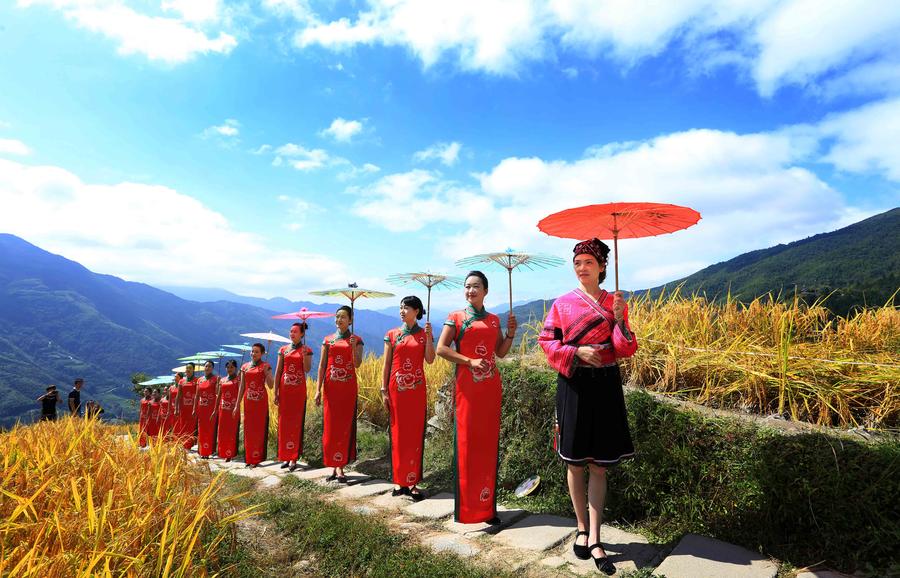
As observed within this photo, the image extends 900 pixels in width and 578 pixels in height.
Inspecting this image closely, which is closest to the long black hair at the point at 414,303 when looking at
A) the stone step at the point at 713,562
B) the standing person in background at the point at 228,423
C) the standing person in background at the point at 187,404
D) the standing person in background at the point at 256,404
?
the stone step at the point at 713,562

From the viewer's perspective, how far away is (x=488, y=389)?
12.4 feet

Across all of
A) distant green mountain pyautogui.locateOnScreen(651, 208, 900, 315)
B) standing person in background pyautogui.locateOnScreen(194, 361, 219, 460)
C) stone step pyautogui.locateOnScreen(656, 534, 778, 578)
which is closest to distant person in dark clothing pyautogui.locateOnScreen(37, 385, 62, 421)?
standing person in background pyautogui.locateOnScreen(194, 361, 219, 460)

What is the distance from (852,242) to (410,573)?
61503 mm

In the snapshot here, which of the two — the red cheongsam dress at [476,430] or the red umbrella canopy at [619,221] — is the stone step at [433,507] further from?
the red umbrella canopy at [619,221]

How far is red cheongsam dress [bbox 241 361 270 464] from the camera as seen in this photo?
7149 mm

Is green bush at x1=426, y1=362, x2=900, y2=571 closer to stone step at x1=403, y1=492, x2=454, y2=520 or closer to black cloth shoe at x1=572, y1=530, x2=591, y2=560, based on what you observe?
black cloth shoe at x1=572, y1=530, x2=591, y2=560

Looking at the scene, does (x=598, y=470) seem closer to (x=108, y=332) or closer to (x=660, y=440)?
(x=660, y=440)

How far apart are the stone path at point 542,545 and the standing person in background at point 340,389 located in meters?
1.01

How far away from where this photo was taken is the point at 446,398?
649cm

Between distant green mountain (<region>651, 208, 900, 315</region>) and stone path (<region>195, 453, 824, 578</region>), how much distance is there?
18.5 metres

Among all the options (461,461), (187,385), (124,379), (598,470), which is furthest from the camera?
(124,379)

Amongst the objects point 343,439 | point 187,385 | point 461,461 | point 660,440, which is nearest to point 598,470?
point 660,440

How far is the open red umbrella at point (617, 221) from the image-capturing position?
308 cm

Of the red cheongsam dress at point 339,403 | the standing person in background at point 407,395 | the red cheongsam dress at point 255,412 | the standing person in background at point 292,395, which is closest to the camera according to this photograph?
the standing person in background at point 407,395
